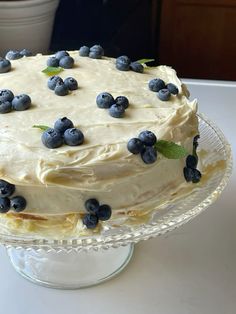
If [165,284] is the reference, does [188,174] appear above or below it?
above

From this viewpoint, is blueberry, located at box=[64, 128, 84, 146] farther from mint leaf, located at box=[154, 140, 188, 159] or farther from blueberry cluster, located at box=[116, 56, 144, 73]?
blueberry cluster, located at box=[116, 56, 144, 73]

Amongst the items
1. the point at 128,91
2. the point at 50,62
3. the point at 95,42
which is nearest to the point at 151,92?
the point at 128,91

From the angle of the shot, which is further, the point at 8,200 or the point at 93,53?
the point at 93,53

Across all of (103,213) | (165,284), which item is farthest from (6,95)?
(165,284)

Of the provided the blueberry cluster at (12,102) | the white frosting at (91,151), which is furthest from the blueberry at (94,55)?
the blueberry cluster at (12,102)

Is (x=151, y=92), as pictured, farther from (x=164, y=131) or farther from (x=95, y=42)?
(x=95, y=42)

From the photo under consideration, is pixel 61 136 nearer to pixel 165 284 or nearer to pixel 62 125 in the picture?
pixel 62 125
